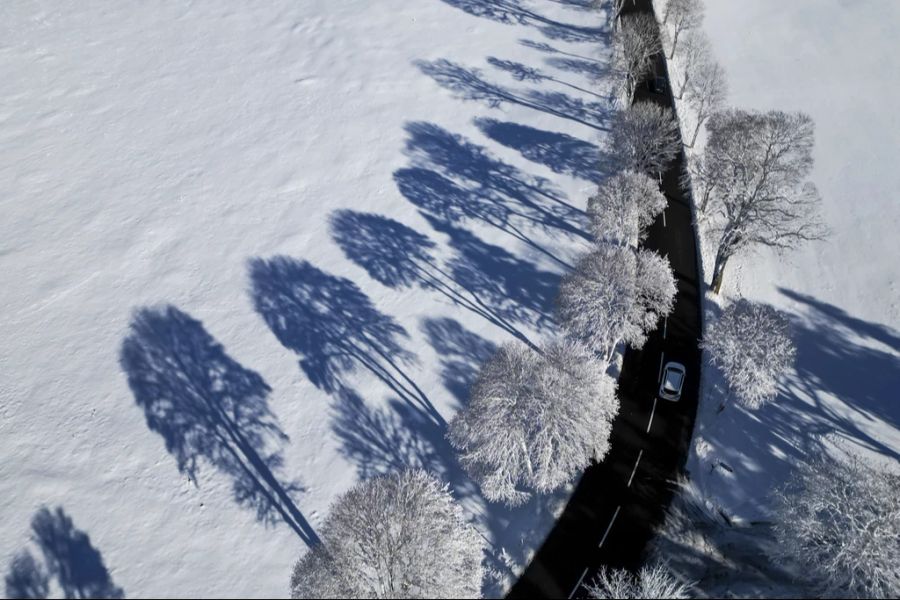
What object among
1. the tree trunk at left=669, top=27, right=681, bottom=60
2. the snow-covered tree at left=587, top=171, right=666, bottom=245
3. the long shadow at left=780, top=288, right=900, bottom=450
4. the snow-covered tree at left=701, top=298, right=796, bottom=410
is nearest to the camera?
the snow-covered tree at left=701, top=298, right=796, bottom=410

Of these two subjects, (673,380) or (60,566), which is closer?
(60,566)

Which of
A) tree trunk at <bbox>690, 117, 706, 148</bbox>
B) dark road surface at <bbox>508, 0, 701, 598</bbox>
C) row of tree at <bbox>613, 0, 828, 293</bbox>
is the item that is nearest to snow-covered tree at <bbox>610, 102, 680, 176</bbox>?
row of tree at <bbox>613, 0, 828, 293</bbox>

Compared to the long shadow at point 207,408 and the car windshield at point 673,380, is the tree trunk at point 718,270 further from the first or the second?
the long shadow at point 207,408

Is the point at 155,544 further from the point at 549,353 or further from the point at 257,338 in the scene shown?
the point at 549,353

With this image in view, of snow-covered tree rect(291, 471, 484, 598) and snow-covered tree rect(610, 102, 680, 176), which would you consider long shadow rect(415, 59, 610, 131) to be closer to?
snow-covered tree rect(610, 102, 680, 176)

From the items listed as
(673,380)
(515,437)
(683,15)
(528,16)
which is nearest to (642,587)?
(515,437)

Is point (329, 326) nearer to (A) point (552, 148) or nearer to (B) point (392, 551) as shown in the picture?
(B) point (392, 551)

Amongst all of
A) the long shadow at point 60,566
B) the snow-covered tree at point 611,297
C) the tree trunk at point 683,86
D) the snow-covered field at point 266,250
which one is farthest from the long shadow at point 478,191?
the long shadow at point 60,566
